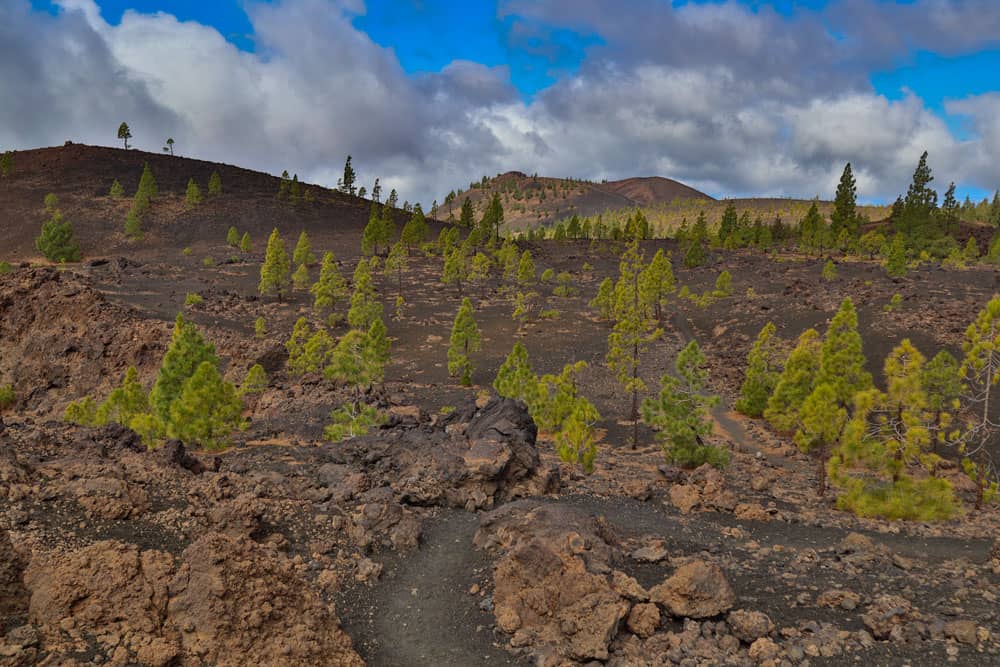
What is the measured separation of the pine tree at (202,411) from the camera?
2586 centimetres

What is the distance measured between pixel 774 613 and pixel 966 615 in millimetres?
3617

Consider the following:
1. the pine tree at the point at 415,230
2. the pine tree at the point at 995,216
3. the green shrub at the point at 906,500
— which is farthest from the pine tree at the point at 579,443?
the pine tree at the point at 995,216

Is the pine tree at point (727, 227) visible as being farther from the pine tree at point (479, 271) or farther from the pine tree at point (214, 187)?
the pine tree at point (214, 187)

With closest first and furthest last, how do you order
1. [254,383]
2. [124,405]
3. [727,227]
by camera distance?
1. [124,405]
2. [254,383]
3. [727,227]

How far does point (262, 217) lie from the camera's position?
121 m

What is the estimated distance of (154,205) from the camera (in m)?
117

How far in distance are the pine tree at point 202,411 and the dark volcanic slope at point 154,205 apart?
272 ft

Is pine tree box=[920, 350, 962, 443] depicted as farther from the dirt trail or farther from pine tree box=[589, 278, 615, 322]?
pine tree box=[589, 278, 615, 322]

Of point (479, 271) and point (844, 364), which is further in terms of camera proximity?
point (479, 271)

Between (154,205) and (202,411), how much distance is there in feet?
364

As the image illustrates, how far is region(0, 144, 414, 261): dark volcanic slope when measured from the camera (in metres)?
102

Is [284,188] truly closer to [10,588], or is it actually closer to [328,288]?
[328,288]

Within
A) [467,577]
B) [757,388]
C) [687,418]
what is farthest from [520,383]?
[467,577]

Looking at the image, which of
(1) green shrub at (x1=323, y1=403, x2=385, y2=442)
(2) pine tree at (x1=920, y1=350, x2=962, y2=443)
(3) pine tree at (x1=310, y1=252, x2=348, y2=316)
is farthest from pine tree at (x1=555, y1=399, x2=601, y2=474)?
(3) pine tree at (x1=310, y1=252, x2=348, y2=316)
